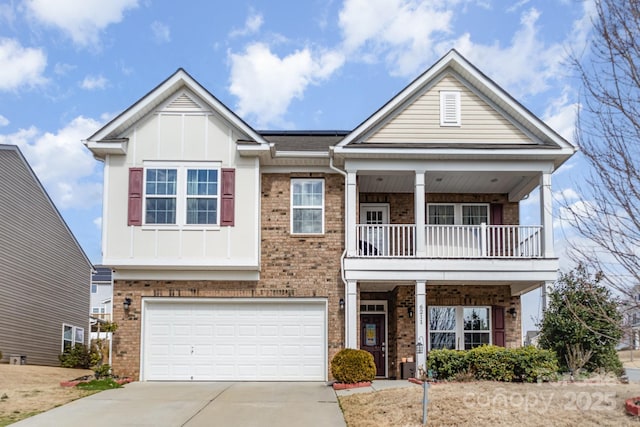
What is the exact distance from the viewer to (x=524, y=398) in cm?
1359

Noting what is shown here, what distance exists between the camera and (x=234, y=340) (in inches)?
794

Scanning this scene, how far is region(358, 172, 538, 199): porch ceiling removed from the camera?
20656 mm

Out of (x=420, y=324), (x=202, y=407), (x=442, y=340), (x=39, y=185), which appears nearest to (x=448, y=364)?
(x=420, y=324)

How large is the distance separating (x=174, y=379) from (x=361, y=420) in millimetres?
8082

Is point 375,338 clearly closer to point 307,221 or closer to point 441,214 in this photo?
point 441,214

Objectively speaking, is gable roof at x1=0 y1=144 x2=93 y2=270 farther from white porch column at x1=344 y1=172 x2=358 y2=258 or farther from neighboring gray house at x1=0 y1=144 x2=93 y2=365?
white porch column at x1=344 y1=172 x2=358 y2=258

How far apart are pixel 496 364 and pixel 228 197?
304 inches

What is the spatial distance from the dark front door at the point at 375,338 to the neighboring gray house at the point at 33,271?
435 inches

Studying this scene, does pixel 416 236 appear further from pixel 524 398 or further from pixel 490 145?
pixel 524 398

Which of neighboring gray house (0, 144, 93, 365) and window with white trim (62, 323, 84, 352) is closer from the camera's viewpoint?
neighboring gray house (0, 144, 93, 365)

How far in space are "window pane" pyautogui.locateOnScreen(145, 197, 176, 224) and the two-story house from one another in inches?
1.0

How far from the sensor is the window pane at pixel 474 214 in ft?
73.9

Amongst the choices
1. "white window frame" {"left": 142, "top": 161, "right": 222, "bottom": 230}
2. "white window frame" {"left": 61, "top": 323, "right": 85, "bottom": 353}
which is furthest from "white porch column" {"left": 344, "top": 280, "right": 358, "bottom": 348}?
"white window frame" {"left": 61, "top": 323, "right": 85, "bottom": 353}

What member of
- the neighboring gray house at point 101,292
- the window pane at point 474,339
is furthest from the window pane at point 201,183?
the neighboring gray house at point 101,292
